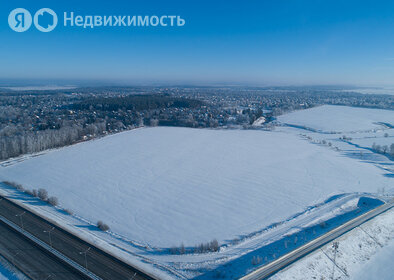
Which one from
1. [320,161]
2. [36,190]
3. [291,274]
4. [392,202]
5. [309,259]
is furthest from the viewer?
[320,161]

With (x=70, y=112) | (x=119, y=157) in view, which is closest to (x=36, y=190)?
(x=119, y=157)

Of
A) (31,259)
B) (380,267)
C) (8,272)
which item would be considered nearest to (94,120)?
(31,259)

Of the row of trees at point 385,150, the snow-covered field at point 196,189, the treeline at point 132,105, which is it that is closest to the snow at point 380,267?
the snow-covered field at point 196,189

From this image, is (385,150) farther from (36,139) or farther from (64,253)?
(36,139)

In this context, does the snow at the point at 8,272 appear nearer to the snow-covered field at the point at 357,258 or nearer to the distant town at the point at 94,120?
the snow-covered field at the point at 357,258

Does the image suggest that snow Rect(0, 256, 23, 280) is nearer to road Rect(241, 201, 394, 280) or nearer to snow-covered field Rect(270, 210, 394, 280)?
road Rect(241, 201, 394, 280)


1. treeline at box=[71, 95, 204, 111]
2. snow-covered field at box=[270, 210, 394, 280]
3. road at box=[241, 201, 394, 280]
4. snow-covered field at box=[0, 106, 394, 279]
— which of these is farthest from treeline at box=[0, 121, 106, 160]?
snow-covered field at box=[270, 210, 394, 280]

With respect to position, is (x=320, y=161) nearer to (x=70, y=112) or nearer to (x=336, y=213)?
(x=336, y=213)

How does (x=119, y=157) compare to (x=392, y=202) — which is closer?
(x=392, y=202)
